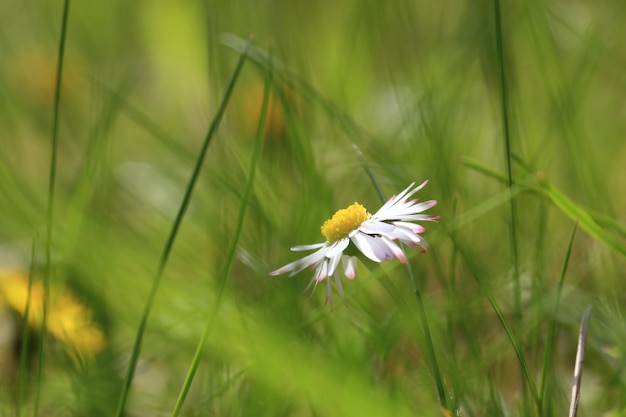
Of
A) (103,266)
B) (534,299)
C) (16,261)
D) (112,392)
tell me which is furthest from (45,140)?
(534,299)

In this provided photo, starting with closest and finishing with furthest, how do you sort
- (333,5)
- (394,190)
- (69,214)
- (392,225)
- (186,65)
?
(392,225), (69,214), (394,190), (186,65), (333,5)

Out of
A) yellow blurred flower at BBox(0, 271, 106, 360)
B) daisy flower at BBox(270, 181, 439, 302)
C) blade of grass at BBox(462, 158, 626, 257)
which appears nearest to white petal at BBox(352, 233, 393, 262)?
daisy flower at BBox(270, 181, 439, 302)

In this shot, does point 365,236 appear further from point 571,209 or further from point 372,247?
point 571,209

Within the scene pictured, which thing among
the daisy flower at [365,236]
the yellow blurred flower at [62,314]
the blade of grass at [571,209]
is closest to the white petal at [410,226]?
the daisy flower at [365,236]

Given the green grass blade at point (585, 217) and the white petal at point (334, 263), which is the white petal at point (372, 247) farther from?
the green grass blade at point (585, 217)

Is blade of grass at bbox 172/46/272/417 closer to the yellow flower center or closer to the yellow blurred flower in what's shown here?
the yellow flower center

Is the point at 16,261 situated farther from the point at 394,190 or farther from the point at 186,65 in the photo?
the point at 186,65

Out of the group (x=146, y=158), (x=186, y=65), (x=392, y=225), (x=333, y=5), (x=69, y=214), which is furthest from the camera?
(x=333, y=5)
